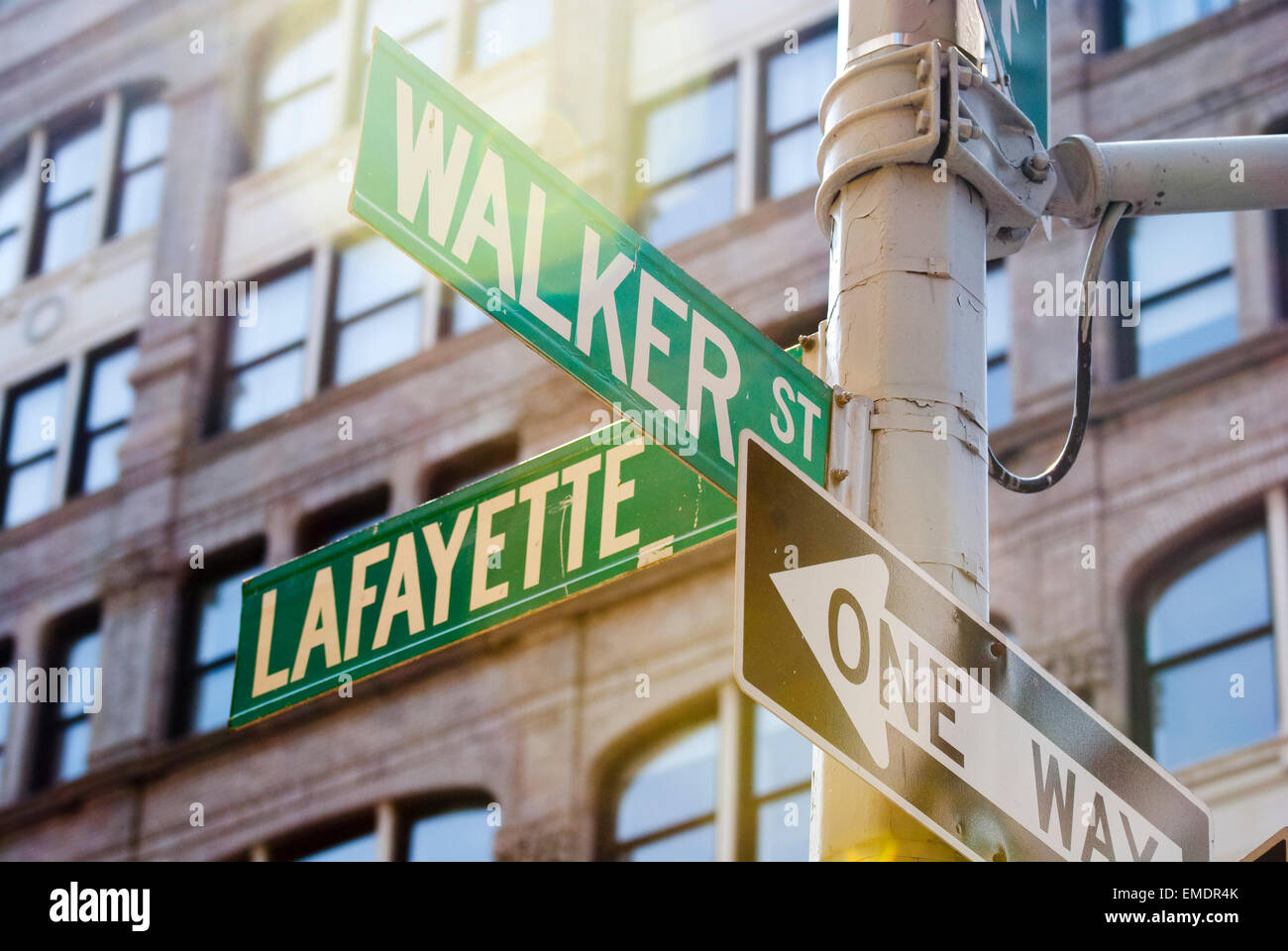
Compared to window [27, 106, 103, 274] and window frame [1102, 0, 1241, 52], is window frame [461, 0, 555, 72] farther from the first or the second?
window frame [1102, 0, 1241, 52]

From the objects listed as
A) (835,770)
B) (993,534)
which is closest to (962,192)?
(835,770)

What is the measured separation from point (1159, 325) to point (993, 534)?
243cm

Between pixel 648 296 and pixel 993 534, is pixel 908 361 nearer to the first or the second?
pixel 648 296

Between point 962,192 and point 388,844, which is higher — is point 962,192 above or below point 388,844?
below

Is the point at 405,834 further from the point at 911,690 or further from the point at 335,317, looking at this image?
the point at 911,690

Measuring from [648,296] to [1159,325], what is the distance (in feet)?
49.3

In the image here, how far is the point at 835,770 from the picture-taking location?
3.88 meters

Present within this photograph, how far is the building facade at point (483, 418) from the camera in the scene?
1741 centimetres

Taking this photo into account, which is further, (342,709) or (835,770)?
(342,709)

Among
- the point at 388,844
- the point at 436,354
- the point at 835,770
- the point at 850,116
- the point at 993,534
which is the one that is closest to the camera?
the point at 835,770

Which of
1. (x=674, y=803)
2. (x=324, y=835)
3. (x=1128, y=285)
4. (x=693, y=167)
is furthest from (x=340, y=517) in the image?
(x=1128, y=285)

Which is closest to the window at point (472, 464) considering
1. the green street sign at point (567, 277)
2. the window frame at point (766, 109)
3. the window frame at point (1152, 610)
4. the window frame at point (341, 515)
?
→ the window frame at point (341, 515)

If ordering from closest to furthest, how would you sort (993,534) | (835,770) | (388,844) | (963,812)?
(963,812)
(835,770)
(993,534)
(388,844)
